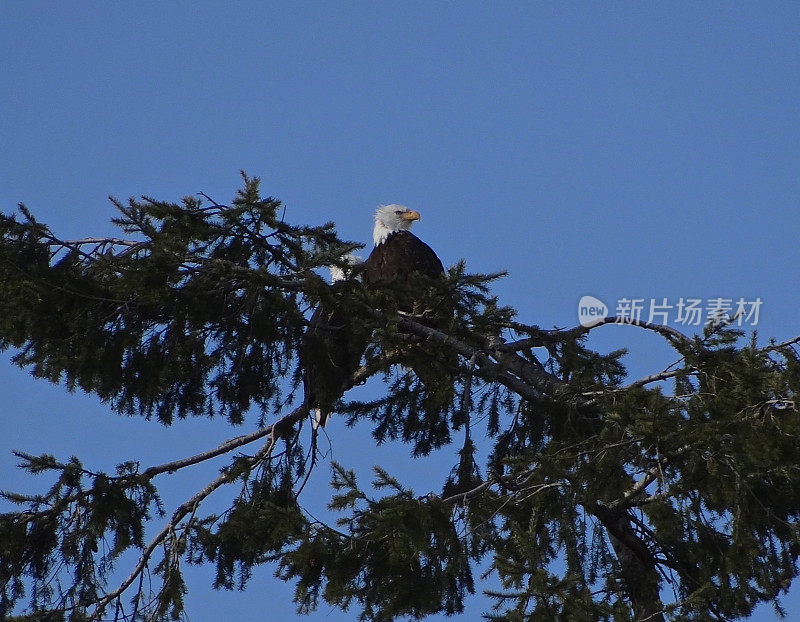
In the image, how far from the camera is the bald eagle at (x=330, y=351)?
5.30 meters

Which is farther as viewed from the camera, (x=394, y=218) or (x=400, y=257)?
(x=394, y=218)

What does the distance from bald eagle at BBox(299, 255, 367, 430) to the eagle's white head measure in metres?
2.81

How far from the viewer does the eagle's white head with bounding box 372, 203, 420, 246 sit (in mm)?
9473

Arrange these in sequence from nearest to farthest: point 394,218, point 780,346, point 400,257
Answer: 1. point 780,346
2. point 400,257
3. point 394,218

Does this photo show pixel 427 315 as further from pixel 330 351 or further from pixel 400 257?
pixel 400 257

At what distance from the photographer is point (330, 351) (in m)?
6.01

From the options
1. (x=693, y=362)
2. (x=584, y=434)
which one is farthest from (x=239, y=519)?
(x=693, y=362)

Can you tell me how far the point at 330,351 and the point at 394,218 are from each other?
3.77m

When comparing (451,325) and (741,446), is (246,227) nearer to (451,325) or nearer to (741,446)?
(451,325)

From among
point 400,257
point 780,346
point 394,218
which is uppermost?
point 394,218

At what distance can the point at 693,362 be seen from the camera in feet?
16.0

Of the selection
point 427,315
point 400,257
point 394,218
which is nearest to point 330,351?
point 427,315

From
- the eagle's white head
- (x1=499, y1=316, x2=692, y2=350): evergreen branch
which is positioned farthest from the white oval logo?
the eagle's white head

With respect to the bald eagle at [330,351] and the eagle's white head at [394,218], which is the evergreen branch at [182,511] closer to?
the bald eagle at [330,351]
